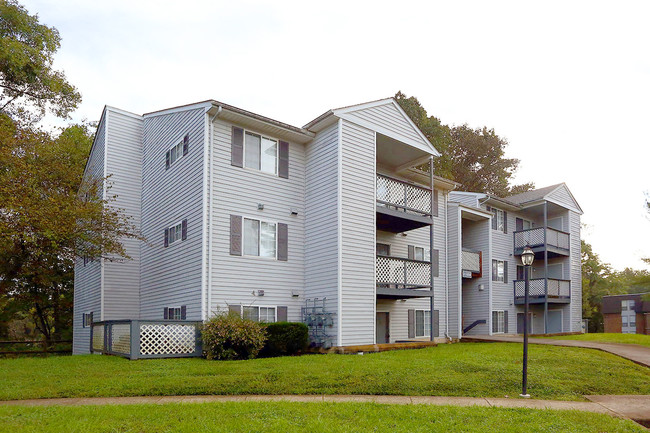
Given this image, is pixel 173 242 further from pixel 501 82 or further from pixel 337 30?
pixel 501 82

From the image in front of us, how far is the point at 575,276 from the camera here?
32.4 meters

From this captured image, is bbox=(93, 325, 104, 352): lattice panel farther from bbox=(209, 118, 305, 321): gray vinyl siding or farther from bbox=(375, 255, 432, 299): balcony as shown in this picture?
bbox=(375, 255, 432, 299): balcony

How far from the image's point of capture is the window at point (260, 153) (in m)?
17.5

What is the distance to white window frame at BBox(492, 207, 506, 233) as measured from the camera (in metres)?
29.8

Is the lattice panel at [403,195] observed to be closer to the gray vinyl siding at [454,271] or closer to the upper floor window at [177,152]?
the gray vinyl siding at [454,271]

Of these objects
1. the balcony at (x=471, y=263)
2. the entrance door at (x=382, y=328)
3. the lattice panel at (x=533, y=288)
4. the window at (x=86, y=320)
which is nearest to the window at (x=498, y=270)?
the lattice panel at (x=533, y=288)

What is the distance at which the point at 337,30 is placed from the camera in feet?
53.8

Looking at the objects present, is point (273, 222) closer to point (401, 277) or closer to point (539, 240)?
point (401, 277)

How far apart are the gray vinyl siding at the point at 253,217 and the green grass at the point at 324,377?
9.79 ft

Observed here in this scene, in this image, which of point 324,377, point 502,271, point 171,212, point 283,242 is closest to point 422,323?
point 283,242

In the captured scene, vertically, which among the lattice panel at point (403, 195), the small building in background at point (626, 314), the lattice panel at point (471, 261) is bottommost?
the small building in background at point (626, 314)

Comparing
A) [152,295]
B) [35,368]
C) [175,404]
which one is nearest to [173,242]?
[152,295]

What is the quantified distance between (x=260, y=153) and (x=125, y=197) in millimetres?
7120

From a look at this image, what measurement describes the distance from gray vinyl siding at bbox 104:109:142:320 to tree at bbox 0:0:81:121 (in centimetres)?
400
